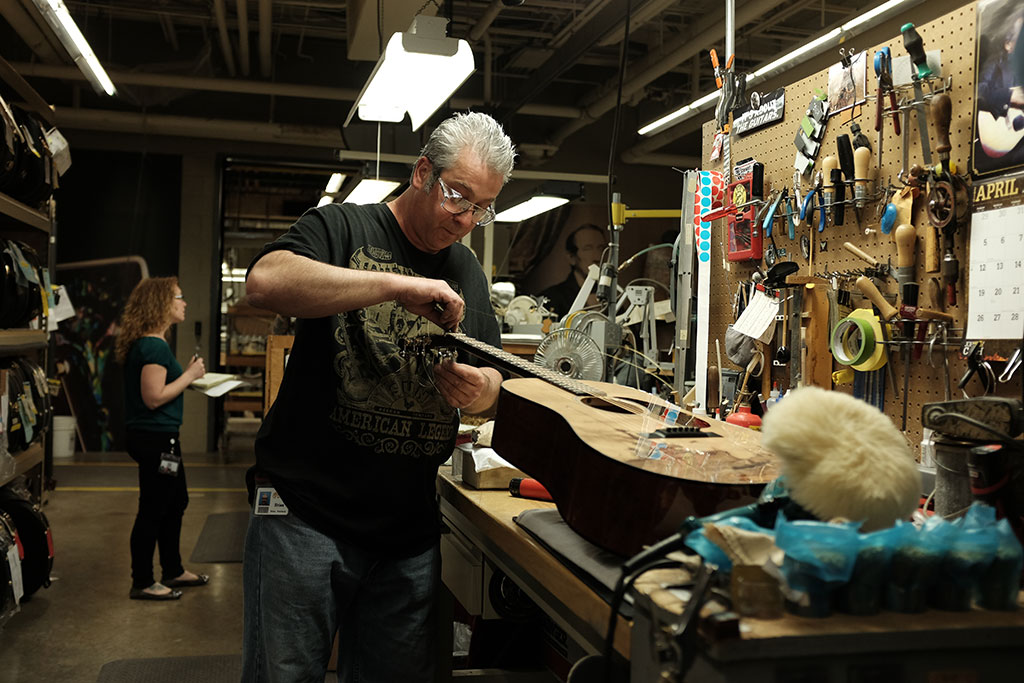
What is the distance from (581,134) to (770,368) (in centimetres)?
848

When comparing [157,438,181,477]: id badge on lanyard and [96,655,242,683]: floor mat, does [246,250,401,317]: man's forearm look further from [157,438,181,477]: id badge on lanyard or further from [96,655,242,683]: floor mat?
[157,438,181,477]: id badge on lanyard

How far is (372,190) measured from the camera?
203 inches

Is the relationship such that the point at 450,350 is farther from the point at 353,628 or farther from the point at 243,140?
the point at 243,140

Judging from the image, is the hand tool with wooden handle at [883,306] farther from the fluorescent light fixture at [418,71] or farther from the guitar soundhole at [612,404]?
the fluorescent light fixture at [418,71]

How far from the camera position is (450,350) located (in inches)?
70.5

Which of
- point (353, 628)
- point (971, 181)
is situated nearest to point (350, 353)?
point (353, 628)

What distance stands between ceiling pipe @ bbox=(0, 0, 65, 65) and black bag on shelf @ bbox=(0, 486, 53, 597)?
12.2ft

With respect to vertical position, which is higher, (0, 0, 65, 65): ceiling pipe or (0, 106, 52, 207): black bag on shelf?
(0, 0, 65, 65): ceiling pipe

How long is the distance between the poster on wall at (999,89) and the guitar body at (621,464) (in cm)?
67

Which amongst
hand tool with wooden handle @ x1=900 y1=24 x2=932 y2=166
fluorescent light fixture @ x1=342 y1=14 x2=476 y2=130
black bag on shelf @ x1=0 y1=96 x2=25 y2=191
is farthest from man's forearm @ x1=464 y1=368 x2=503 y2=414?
black bag on shelf @ x1=0 y1=96 x2=25 y2=191

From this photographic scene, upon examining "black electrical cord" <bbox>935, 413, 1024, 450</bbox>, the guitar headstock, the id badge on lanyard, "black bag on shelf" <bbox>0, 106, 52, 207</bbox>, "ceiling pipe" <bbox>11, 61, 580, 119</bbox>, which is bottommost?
the id badge on lanyard

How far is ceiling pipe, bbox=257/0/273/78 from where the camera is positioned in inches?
267


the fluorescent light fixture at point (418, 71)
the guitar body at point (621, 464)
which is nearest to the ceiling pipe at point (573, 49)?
the fluorescent light fixture at point (418, 71)

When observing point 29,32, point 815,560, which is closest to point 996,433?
point 815,560
